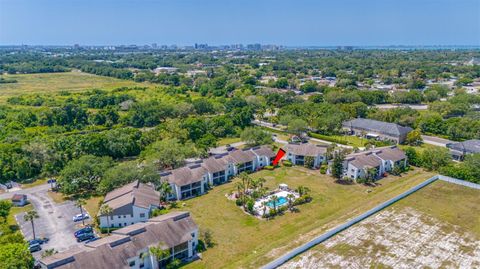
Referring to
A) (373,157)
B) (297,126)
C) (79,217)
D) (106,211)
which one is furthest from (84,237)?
(297,126)

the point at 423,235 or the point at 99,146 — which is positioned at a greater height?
the point at 99,146

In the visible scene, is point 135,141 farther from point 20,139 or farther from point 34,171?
point 20,139

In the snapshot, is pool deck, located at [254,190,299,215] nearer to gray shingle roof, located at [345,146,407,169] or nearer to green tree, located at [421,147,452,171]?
gray shingle roof, located at [345,146,407,169]

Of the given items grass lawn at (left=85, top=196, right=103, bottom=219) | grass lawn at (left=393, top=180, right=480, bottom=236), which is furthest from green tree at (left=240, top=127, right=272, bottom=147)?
grass lawn at (left=85, top=196, right=103, bottom=219)

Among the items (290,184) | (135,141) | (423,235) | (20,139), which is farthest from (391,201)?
(20,139)

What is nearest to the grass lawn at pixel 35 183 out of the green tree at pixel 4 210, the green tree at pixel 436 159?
the green tree at pixel 4 210
